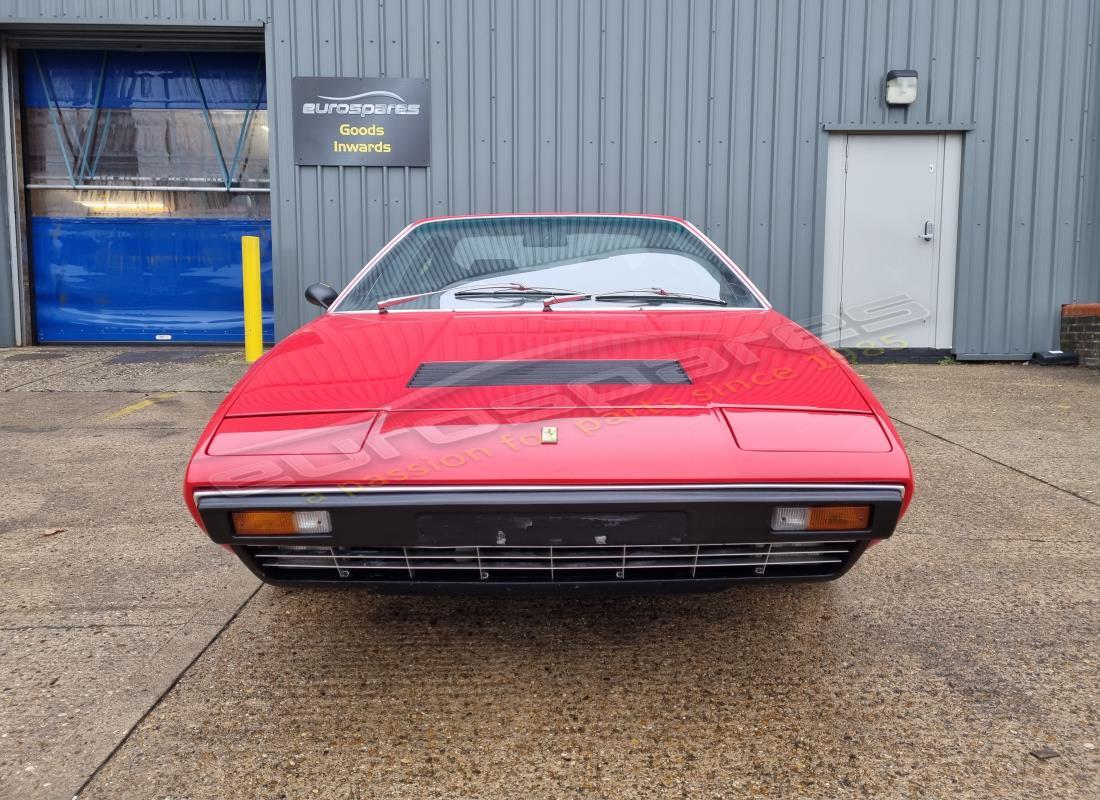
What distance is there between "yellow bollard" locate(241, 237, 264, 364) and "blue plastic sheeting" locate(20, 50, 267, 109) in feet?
7.20

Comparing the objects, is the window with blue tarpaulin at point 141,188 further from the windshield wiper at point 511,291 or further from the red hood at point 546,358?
the red hood at point 546,358

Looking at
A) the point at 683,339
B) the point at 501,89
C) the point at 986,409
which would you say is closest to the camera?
the point at 683,339

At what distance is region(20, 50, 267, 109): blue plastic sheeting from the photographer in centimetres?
865

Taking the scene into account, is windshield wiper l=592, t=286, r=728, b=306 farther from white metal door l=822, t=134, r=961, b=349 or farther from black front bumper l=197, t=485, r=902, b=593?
white metal door l=822, t=134, r=961, b=349

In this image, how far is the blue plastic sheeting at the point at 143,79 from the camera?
865cm

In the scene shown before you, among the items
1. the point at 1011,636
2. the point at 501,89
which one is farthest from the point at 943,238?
the point at 1011,636

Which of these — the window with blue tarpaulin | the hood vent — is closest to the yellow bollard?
the window with blue tarpaulin

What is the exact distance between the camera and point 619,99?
300 inches

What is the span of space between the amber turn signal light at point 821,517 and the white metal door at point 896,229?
6.50 m

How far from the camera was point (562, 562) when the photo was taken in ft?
5.87

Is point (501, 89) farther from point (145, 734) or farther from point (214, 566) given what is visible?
point (145, 734)

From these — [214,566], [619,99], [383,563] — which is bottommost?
[214,566]

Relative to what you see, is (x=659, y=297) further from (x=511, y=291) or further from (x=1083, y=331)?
(x=1083, y=331)

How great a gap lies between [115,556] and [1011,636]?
284 centimetres
